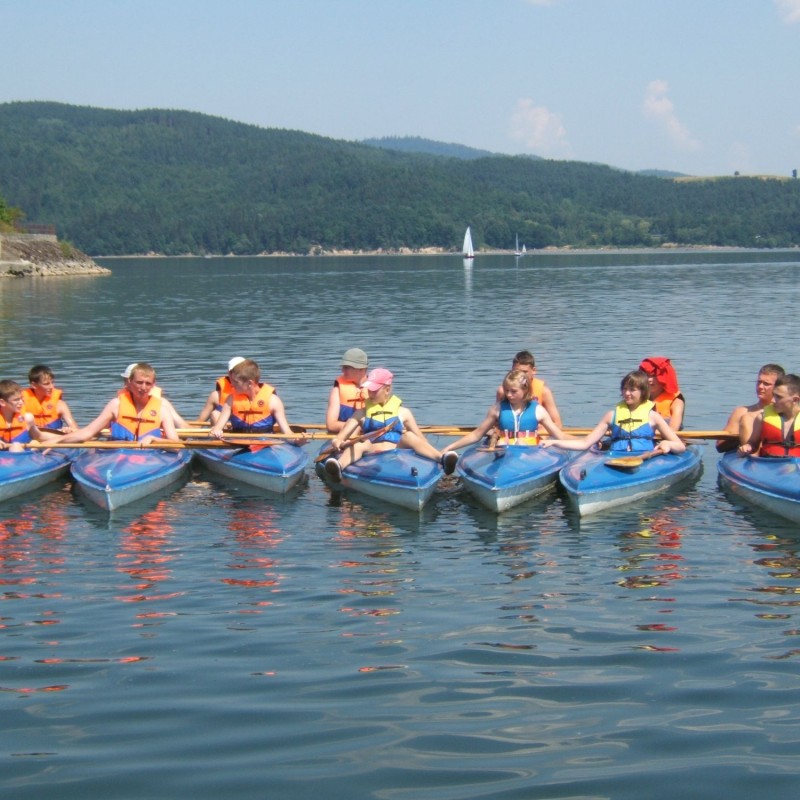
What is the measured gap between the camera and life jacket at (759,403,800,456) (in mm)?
12562

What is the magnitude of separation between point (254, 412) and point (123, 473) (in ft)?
6.45

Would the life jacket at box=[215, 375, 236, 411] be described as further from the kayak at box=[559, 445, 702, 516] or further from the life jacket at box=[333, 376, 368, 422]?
the kayak at box=[559, 445, 702, 516]

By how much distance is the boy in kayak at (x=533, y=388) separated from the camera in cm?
1341

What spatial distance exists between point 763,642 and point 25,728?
4922 mm

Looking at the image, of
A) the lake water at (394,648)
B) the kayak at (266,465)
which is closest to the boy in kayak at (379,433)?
the kayak at (266,465)

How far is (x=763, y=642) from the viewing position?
8.47 meters

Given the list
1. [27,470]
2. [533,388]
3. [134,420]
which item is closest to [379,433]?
[533,388]

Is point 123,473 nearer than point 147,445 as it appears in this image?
Yes

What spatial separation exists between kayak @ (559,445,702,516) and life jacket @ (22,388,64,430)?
20.6 ft

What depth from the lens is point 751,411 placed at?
540 inches

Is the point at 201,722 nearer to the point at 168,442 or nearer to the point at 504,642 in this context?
the point at 504,642

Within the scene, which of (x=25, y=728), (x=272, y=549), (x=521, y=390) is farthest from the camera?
(x=521, y=390)

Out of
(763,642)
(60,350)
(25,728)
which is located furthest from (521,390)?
(60,350)

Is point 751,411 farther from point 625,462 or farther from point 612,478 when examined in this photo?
point 612,478
